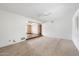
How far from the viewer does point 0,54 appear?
2451 millimetres

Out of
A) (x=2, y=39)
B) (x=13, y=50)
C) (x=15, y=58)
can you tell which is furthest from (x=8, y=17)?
(x=15, y=58)

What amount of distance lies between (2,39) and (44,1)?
1.70 meters

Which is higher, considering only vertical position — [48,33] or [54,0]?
[54,0]

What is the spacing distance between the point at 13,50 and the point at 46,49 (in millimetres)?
960

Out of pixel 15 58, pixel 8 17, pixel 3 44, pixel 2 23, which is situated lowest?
pixel 15 58

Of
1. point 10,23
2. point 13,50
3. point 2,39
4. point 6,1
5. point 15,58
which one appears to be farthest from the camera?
point 10,23

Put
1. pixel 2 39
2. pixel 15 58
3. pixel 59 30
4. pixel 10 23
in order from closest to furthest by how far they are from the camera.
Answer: pixel 15 58
pixel 2 39
pixel 10 23
pixel 59 30

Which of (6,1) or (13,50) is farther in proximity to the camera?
(13,50)

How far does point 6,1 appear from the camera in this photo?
2.10 metres

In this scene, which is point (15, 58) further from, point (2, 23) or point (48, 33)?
point (48, 33)

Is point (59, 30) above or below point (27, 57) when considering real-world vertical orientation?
above

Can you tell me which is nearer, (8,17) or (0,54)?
(0,54)

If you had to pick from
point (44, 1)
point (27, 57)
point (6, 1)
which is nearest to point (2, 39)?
point (27, 57)

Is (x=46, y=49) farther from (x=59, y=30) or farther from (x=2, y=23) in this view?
(x=59, y=30)
